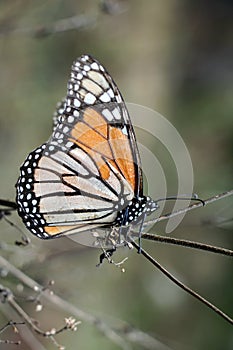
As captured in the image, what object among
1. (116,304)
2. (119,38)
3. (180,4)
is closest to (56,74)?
(119,38)

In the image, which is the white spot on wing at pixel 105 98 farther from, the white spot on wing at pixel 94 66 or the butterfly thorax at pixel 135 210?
the butterfly thorax at pixel 135 210

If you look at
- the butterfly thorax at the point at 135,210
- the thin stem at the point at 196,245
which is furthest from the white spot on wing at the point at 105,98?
the thin stem at the point at 196,245

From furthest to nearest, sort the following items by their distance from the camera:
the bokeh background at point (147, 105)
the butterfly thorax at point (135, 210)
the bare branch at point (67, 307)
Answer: the bokeh background at point (147, 105)
the bare branch at point (67, 307)
the butterfly thorax at point (135, 210)

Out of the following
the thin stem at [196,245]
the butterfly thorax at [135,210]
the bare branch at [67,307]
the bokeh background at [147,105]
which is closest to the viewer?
the thin stem at [196,245]

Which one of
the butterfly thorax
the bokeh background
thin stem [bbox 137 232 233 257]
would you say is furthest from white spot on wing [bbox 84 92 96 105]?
A: the bokeh background

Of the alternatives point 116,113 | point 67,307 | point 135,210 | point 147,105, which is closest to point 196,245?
point 135,210

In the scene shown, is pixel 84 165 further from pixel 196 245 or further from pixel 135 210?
pixel 196 245

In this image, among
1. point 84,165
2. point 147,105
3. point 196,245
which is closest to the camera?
point 196,245
